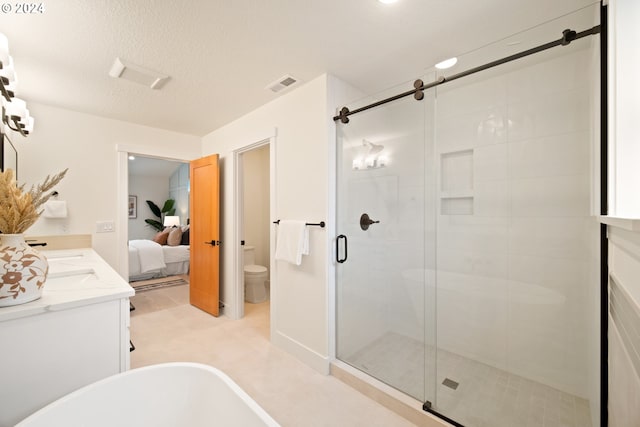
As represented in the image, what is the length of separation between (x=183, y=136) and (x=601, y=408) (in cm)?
453

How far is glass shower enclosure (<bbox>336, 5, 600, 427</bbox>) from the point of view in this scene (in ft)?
5.03

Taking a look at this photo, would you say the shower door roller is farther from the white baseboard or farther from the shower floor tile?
the white baseboard

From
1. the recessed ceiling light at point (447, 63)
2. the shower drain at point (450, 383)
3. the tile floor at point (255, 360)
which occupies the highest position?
the recessed ceiling light at point (447, 63)

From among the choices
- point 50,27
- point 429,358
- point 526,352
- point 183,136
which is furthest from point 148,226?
point 526,352

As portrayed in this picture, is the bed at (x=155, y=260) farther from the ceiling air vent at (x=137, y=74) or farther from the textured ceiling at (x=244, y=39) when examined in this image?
the ceiling air vent at (x=137, y=74)

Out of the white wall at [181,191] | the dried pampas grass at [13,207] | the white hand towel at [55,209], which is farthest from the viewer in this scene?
the white wall at [181,191]

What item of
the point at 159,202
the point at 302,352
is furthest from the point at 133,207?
the point at 302,352

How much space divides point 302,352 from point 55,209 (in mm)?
2967

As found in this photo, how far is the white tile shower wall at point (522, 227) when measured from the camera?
1564mm


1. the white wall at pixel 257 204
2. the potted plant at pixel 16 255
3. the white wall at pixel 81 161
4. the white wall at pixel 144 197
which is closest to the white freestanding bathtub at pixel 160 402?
the potted plant at pixel 16 255

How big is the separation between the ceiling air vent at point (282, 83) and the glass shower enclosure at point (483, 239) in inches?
22.9

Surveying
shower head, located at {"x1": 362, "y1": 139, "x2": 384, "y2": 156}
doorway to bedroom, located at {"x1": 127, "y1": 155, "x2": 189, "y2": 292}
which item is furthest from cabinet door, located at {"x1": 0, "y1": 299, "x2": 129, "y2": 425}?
doorway to bedroom, located at {"x1": 127, "y1": 155, "x2": 189, "y2": 292}

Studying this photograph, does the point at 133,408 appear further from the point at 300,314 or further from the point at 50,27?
the point at 50,27

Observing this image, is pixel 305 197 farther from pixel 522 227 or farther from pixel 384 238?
pixel 522 227
